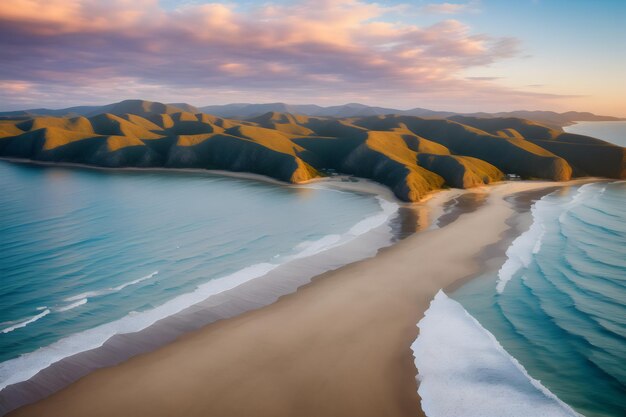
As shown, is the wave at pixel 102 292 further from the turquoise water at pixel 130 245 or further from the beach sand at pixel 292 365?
the beach sand at pixel 292 365

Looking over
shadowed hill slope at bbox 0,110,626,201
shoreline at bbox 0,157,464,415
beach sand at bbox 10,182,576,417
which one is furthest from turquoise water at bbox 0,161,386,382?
shadowed hill slope at bbox 0,110,626,201

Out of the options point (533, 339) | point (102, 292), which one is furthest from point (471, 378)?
point (102, 292)

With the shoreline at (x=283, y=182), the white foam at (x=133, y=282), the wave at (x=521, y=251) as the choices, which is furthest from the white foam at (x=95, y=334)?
the shoreline at (x=283, y=182)

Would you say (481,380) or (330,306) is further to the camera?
(330,306)

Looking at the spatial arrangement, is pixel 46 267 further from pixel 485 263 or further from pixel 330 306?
pixel 485 263

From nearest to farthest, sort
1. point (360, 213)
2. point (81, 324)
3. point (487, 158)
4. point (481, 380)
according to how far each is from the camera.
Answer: point (481, 380)
point (81, 324)
point (360, 213)
point (487, 158)

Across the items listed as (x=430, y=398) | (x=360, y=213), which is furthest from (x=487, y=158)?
(x=430, y=398)
